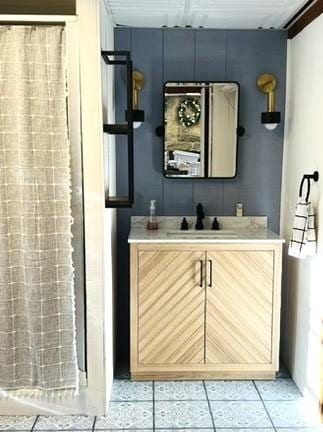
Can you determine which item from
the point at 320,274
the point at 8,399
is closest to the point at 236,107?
the point at 320,274

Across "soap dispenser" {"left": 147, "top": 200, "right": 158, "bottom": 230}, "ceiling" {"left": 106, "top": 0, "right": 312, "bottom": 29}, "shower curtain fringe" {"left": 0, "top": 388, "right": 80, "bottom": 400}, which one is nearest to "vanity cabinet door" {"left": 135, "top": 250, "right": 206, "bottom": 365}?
"soap dispenser" {"left": 147, "top": 200, "right": 158, "bottom": 230}

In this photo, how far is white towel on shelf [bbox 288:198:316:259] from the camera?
2.79m

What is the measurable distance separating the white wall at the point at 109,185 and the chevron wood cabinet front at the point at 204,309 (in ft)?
0.51

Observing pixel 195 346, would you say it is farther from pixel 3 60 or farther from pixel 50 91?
pixel 3 60

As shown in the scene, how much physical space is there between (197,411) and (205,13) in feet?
7.76

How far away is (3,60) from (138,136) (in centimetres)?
121

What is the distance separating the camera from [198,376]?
319 centimetres

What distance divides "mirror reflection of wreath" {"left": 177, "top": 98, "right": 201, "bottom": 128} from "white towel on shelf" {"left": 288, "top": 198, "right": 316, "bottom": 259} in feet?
3.20

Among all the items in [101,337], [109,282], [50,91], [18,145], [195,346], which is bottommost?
[195,346]

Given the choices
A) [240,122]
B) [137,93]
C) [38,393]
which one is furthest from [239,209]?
[38,393]

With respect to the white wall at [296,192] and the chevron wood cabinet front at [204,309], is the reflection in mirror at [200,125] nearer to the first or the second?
the white wall at [296,192]

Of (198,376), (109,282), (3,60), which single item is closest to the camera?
(3,60)

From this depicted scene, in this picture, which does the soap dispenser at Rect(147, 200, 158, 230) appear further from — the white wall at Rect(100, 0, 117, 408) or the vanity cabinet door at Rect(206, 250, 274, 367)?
the vanity cabinet door at Rect(206, 250, 274, 367)

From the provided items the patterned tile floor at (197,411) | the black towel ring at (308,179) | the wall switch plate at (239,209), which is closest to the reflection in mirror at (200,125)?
the wall switch plate at (239,209)
